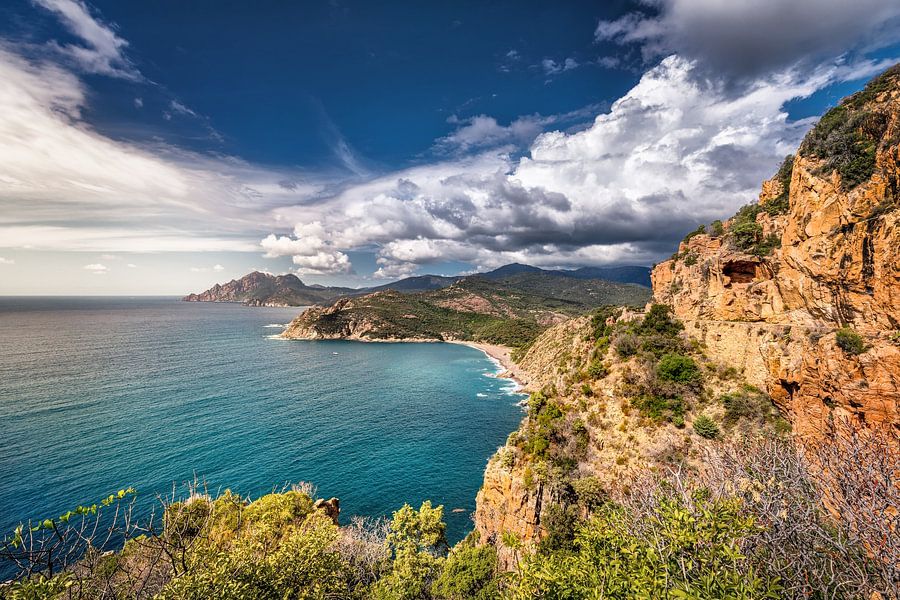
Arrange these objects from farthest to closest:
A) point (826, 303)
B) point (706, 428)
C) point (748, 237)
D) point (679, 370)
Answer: point (748, 237) < point (679, 370) < point (706, 428) < point (826, 303)

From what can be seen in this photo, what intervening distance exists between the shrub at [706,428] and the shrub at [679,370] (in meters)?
4.03

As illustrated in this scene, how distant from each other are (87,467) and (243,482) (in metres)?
18.8

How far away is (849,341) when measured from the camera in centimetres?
2189

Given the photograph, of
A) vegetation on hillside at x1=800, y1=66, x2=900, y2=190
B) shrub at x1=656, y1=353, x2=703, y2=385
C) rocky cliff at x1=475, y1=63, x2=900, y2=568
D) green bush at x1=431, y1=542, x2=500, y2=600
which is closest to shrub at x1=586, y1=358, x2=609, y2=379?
rocky cliff at x1=475, y1=63, x2=900, y2=568

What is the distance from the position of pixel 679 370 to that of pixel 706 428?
238 inches

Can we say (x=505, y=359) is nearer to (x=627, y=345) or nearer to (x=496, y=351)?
(x=496, y=351)

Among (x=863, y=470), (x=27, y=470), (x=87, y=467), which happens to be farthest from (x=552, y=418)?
(x=27, y=470)

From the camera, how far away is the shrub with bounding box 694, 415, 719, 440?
28.2m

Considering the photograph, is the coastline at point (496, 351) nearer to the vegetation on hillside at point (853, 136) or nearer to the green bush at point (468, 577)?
the green bush at point (468, 577)

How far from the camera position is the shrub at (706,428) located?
28.2 m

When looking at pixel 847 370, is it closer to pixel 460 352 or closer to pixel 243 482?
pixel 243 482

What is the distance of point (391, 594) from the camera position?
64.6 ft

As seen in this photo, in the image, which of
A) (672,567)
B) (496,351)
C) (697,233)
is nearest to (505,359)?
(496,351)

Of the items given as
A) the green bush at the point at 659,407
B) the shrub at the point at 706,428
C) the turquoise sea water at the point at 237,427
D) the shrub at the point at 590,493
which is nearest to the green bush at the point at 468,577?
the shrub at the point at 590,493
